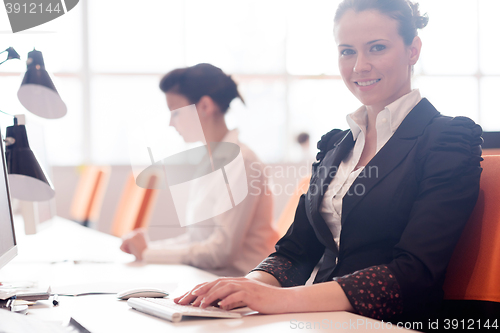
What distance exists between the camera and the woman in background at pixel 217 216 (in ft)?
5.46

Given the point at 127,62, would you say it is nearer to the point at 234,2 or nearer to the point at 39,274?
the point at 234,2

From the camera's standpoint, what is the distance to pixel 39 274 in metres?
1.29

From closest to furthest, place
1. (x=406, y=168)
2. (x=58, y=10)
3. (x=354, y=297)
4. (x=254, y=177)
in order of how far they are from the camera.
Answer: (x=354, y=297)
(x=406, y=168)
(x=58, y=10)
(x=254, y=177)

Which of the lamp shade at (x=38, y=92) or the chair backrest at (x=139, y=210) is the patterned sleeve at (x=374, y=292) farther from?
the chair backrest at (x=139, y=210)

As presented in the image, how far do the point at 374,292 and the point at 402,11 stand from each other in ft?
2.16

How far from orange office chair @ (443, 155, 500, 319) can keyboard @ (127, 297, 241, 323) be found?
0.49 meters

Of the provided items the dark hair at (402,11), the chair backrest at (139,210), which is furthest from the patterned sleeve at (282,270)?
the chair backrest at (139,210)

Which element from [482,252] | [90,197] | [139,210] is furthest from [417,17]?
[90,197]

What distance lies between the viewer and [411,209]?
0.93 m

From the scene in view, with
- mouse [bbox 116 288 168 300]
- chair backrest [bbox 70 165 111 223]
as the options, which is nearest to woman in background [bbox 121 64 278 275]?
mouse [bbox 116 288 168 300]

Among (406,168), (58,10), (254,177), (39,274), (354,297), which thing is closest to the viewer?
(354,297)

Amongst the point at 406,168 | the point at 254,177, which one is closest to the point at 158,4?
the point at 254,177

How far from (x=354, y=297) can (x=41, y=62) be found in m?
1.13

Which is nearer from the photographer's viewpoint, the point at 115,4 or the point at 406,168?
the point at 406,168
